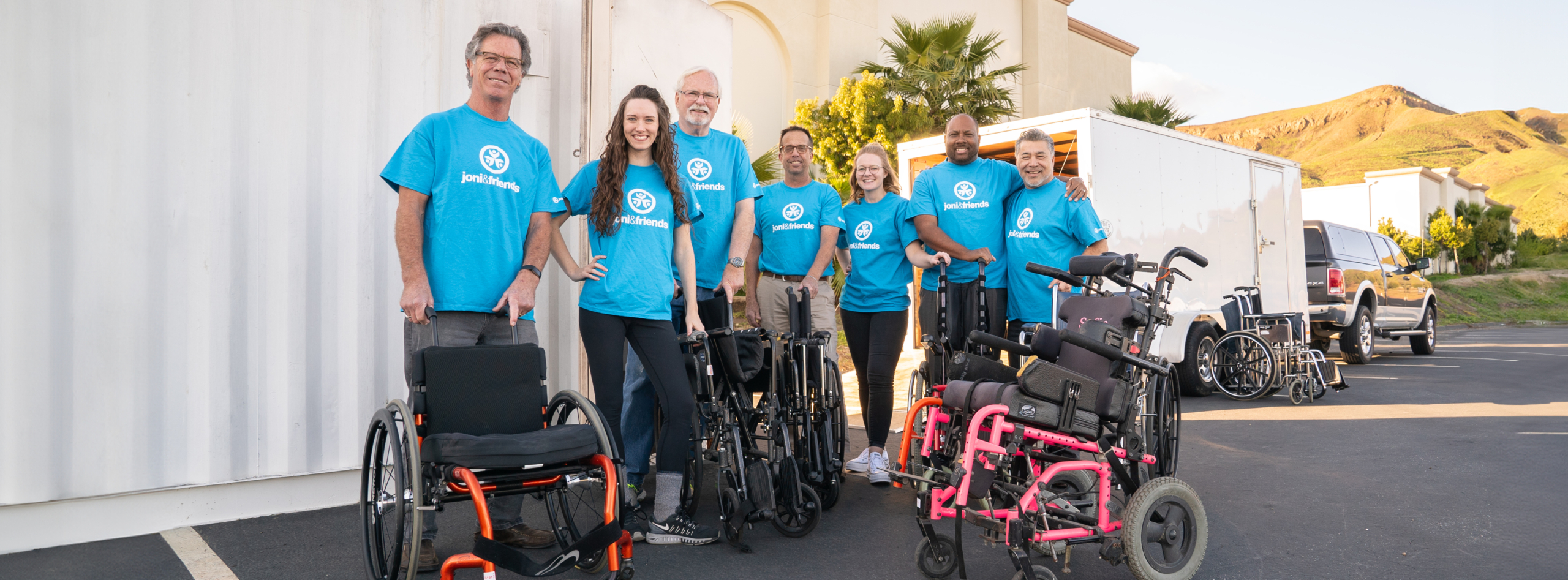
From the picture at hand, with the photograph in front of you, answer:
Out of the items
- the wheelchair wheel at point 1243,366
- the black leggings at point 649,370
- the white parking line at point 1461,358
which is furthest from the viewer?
the white parking line at point 1461,358

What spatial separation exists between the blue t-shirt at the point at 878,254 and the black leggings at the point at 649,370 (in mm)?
1321

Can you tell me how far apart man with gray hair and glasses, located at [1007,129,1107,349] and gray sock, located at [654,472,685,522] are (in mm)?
2018

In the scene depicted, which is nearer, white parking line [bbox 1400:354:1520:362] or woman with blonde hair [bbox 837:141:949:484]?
woman with blonde hair [bbox 837:141:949:484]

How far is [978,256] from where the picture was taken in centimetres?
459

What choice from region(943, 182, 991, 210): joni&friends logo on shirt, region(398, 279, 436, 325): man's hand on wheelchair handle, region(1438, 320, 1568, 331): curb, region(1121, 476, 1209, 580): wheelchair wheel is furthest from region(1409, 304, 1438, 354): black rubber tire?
region(398, 279, 436, 325): man's hand on wheelchair handle

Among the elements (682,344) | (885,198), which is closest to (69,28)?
(682,344)

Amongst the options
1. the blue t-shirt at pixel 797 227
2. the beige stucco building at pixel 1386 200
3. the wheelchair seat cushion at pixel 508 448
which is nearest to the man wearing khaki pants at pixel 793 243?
the blue t-shirt at pixel 797 227

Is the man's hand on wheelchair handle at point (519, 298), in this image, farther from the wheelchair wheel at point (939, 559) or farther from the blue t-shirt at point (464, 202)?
the wheelchair wheel at point (939, 559)

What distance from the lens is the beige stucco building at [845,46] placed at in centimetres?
2100

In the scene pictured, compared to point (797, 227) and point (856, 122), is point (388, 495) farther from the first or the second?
point (856, 122)

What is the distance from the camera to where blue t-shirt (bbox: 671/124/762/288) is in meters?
4.33

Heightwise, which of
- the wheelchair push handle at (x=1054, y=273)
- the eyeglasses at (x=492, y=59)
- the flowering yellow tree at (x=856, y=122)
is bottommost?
the wheelchair push handle at (x=1054, y=273)

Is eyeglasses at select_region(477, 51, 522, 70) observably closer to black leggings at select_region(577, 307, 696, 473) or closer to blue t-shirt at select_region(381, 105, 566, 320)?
blue t-shirt at select_region(381, 105, 566, 320)

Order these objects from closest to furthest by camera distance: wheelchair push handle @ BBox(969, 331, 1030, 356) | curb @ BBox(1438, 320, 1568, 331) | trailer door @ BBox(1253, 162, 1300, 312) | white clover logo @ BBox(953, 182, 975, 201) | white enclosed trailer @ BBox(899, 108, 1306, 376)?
wheelchair push handle @ BBox(969, 331, 1030, 356), white clover logo @ BBox(953, 182, 975, 201), white enclosed trailer @ BBox(899, 108, 1306, 376), trailer door @ BBox(1253, 162, 1300, 312), curb @ BBox(1438, 320, 1568, 331)
